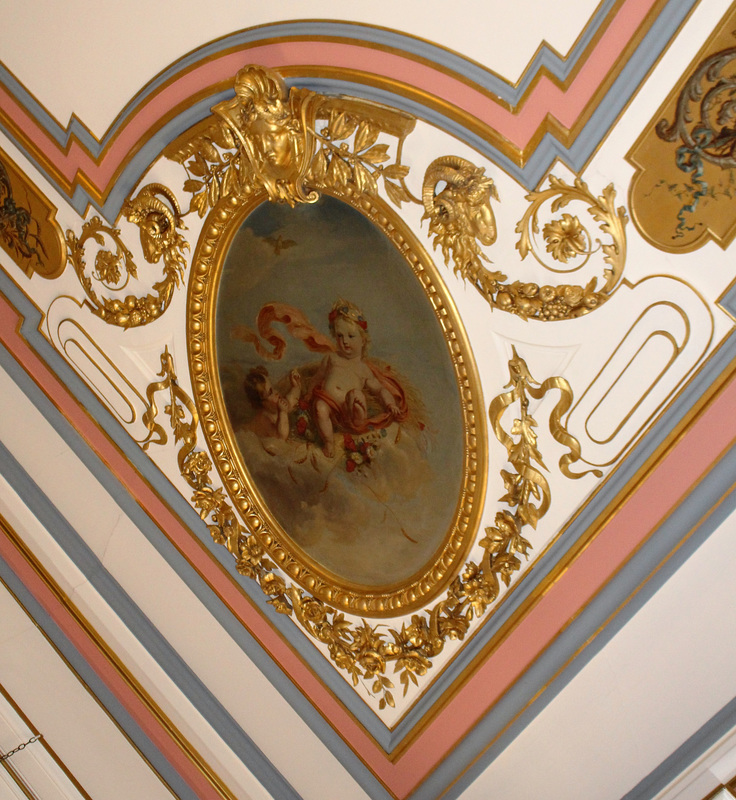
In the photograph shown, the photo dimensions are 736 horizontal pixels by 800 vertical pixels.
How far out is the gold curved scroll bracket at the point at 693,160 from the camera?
2186 mm

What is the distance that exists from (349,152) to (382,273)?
48 centimetres

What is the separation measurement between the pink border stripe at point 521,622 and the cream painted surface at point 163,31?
129cm

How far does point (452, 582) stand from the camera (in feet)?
11.0

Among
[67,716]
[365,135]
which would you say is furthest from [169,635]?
[365,135]

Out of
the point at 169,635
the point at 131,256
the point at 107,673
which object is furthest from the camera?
the point at 169,635

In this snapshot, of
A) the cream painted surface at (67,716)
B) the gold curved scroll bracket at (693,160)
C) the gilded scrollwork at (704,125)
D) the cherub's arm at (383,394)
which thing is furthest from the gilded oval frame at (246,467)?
the cream painted surface at (67,716)

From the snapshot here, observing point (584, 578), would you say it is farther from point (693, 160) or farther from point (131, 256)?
point (131, 256)

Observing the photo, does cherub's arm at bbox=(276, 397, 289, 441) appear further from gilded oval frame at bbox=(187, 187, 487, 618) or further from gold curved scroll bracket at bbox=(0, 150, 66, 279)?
gold curved scroll bracket at bbox=(0, 150, 66, 279)

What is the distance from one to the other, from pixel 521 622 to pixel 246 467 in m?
1.53

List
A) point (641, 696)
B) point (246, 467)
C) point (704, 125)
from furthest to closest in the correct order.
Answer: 1. point (246, 467)
2. point (641, 696)
3. point (704, 125)

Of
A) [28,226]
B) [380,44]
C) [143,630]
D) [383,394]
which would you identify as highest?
[28,226]

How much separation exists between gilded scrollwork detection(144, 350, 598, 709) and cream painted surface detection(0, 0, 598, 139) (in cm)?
112

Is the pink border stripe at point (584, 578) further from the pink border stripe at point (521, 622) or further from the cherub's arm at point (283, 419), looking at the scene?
the cherub's arm at point (283, 419)

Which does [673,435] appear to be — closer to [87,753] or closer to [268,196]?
[268,196]
